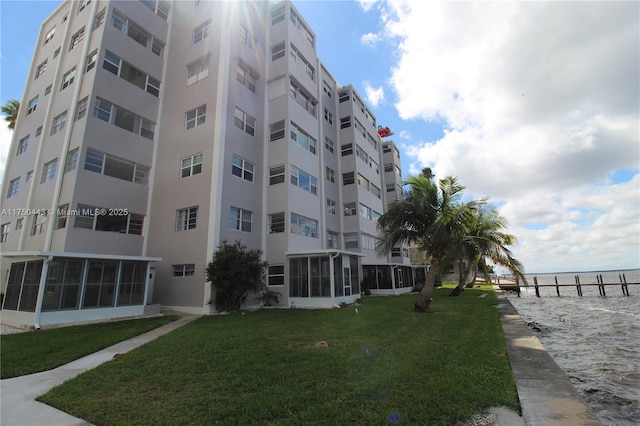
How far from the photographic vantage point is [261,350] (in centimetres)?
784

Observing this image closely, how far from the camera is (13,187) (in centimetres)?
2245

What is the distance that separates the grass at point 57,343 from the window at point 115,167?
920 cm

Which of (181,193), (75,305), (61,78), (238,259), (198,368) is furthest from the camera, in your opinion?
(61,78)

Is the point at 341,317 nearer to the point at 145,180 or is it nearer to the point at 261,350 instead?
the point at 261,350

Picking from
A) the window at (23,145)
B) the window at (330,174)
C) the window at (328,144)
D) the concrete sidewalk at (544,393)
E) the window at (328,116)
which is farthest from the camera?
the window at (328,116)

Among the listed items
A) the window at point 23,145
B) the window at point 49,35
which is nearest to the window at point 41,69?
the window at point 49,35

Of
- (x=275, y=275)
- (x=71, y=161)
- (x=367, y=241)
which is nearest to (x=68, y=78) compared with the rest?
(x=71, y=161)

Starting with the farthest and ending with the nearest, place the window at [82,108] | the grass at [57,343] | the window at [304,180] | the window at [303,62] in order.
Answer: the window at [303,62]
the window at [304,180]
the window at [82,108]
the grass at [57,343]

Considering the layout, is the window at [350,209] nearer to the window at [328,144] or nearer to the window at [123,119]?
the window at [328,144]

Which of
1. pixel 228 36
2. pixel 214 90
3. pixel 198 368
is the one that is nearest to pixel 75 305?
pixel 198 368

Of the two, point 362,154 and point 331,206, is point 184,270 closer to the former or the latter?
point 331,206

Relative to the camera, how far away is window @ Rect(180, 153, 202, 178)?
747 inches

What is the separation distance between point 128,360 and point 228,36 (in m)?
19.5

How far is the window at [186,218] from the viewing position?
18.4 meters
